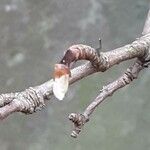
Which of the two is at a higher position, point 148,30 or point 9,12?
point 9,12

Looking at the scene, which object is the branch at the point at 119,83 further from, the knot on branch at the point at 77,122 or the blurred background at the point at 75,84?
the blurred background at the point at 75,84

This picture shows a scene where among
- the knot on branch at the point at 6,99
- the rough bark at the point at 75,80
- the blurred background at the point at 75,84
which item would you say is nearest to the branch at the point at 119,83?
the rough bark at the point at 75,80

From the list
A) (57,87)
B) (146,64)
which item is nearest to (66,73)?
(57,87)

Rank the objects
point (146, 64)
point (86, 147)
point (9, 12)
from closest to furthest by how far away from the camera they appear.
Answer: point (146, 64) < point (86, 147) < point (9, 12)

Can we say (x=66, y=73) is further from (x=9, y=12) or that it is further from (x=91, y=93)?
(x=9, y=12)

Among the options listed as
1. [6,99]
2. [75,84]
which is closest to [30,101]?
[6,99]

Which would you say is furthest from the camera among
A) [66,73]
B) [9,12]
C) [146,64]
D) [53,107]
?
[9,12]
